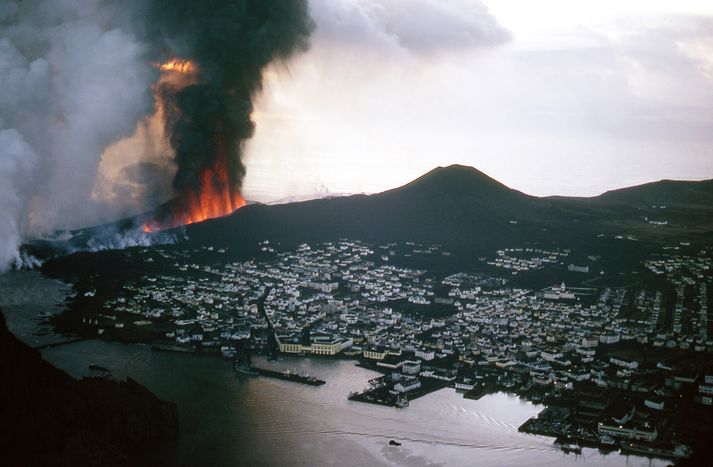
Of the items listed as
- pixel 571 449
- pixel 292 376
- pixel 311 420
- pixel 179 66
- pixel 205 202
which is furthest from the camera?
pixel 205 202

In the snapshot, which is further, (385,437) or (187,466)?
(385,437)

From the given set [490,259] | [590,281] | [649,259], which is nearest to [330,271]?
[490,259]

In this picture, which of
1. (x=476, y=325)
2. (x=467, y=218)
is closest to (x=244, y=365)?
(x=476, y=325)

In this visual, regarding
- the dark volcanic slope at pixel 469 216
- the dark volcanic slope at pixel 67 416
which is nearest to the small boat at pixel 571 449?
the dark volcanic slope at pixel 67 416

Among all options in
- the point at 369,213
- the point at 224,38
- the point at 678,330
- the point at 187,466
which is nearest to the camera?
the point at 187,466

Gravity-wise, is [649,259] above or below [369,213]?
below

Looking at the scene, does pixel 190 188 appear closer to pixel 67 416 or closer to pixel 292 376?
pixel 292 376

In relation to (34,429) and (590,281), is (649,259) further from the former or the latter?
(34,429)

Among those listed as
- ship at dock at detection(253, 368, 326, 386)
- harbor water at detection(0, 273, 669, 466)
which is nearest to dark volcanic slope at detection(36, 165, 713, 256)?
harbor water at detection(0, 273, 669, 466)
